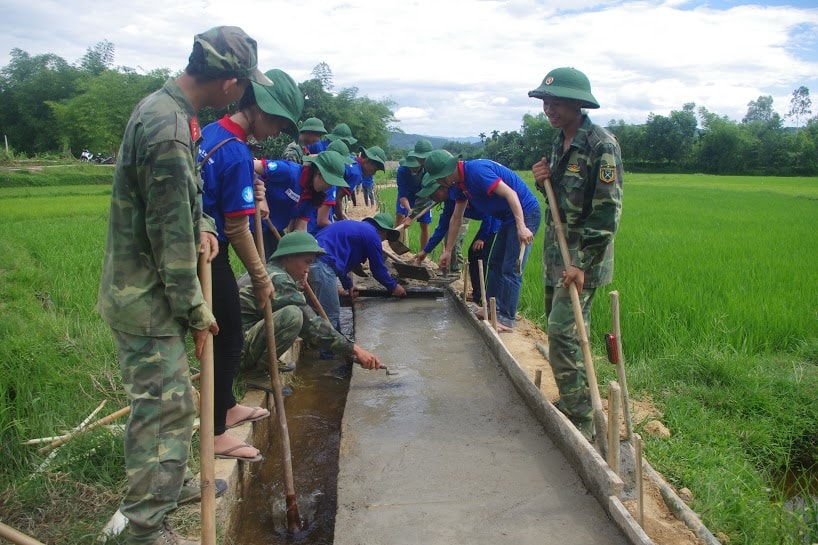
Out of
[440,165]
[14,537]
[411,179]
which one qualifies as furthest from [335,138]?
[14,537]

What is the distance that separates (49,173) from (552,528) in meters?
25.4

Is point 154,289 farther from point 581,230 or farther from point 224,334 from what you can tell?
point 581,230

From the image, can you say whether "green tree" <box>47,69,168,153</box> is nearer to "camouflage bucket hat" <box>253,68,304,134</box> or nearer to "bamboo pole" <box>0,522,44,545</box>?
"camouflage bucket hat" <box>253,68,304,134</box>

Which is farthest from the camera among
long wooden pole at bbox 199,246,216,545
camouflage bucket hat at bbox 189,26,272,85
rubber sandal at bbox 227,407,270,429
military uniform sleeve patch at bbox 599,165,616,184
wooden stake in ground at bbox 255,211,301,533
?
rubber sandal at bbox 227,407,270,429

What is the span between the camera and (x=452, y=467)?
2553 millimetres

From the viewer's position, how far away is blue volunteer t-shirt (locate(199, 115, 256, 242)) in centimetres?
231

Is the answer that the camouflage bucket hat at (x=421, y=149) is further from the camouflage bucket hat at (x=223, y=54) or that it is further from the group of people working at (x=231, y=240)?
the camouflage bucket hat at (x=223, y=54)

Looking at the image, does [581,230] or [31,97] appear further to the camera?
[31,97]

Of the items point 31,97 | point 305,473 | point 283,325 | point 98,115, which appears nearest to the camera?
point 305,473

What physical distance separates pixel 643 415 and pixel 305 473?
2.00 meters

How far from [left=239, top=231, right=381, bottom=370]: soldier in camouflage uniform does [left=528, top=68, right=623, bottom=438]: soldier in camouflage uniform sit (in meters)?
1.13

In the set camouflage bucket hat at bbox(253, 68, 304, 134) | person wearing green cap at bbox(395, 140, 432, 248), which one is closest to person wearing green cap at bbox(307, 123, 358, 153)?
person wearing green cap at bbox(395, 140, 432, 248)

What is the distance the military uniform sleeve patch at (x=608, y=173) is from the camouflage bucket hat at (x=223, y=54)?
5.38ft

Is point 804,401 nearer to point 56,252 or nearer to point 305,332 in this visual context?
point 305,332
